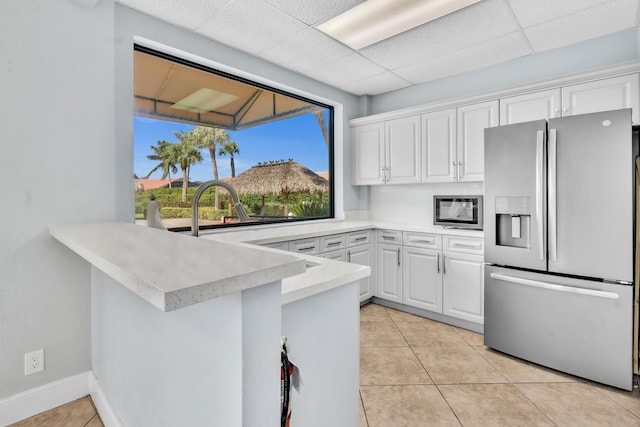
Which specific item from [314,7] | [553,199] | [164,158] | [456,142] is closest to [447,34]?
[456,142]

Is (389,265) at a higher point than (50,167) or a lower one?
lower

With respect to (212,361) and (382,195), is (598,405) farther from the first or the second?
(382,195)

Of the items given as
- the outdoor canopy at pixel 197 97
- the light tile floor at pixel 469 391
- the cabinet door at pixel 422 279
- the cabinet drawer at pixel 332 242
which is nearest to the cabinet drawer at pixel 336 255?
the cabinet drawer at pixel 332 242

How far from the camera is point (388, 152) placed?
3.78 metres

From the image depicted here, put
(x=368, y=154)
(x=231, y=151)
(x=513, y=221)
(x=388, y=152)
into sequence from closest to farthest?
(x=513, y=221) → (x=231, y=151) → (x=388, y=152) → (x=368, y=154)

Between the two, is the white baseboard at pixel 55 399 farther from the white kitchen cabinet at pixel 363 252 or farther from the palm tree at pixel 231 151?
the white kitchen cabinet at pixel 363 252

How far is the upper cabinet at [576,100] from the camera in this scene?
7.72 ft

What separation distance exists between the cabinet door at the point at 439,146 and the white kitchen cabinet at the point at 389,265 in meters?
0.73

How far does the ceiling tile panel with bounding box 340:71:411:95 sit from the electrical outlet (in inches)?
142

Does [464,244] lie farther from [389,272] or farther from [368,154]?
[368,154]

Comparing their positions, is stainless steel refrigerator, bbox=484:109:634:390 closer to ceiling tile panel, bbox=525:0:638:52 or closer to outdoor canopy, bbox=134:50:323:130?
ceiling tile panel, bbox=525:0:638:52

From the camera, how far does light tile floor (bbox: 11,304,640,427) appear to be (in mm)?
1768

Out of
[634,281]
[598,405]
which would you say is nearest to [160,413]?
[598,405]

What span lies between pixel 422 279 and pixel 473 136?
1.48 m
